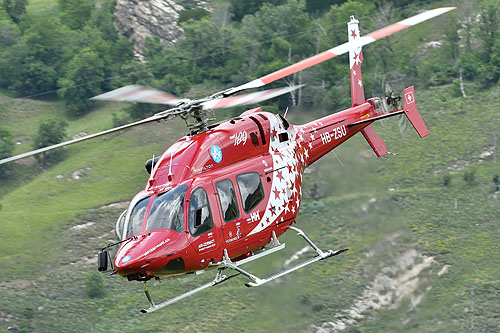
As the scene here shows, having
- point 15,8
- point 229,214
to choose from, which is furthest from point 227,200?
point 15,8

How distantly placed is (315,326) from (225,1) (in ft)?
143

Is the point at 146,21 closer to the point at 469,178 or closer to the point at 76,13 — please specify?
the point at 76,13

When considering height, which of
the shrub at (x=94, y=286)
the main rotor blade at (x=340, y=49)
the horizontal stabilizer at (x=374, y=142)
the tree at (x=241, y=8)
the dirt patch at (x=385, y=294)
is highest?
the main rotor blade at (x=340, y=49)

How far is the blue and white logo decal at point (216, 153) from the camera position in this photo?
68.9 feet

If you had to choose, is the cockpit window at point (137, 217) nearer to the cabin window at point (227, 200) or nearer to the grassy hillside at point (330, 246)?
the cabin window at point (227, 200)

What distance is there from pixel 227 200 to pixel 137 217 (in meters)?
2.13

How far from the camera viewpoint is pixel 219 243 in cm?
2052

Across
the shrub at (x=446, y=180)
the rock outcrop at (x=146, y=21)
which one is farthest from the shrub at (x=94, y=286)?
the rock outcrop at (x=146, y=21)

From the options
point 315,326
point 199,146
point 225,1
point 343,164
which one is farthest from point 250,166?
point 225,1

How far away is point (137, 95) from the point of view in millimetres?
20406

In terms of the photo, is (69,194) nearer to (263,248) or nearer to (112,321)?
(112,321)

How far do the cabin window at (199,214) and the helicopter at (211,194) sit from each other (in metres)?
0.02

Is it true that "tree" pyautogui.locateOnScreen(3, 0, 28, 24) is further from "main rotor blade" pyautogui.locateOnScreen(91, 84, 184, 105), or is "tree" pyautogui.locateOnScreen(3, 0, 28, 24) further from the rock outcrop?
"main rotor blade" pyautogui.locateOnScreen(91, 84, 184, 105)

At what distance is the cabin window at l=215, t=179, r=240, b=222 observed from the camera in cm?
2062
